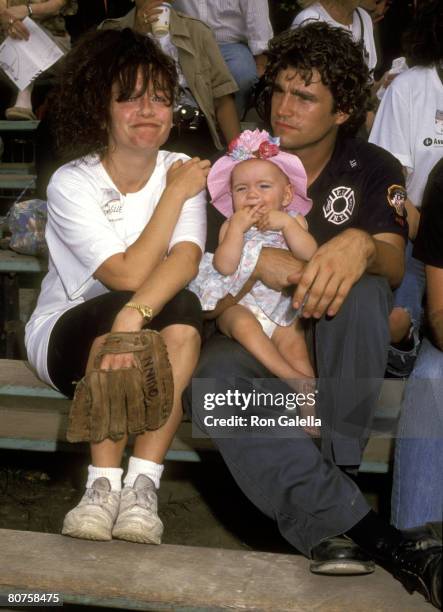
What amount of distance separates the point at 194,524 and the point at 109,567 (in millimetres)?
1265

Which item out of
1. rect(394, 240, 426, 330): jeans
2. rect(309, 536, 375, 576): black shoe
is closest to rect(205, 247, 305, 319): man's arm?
rect(394, 240, 426, 330): jeans

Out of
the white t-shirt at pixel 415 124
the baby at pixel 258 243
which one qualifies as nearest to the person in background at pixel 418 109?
the white t-shirt at pixel 415 124

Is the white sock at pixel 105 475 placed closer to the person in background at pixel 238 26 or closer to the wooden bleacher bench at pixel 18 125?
the person in background at pixel 238 26

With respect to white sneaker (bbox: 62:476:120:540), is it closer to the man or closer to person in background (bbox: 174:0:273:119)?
the man

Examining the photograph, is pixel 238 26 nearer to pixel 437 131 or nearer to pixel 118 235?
pixel 437 131

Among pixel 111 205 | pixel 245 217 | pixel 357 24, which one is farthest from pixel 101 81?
pixel 357 24

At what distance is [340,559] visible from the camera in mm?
2445

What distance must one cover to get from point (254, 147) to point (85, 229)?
0.64 meters

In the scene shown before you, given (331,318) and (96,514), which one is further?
(331,318)

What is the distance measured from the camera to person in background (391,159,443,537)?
275cm

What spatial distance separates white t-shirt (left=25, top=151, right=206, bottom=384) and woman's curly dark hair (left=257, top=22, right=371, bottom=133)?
2.16 feet

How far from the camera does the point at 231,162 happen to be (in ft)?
10.3

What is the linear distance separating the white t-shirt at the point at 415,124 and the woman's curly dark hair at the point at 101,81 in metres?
0.97

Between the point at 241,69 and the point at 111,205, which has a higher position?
the point at 241,69
